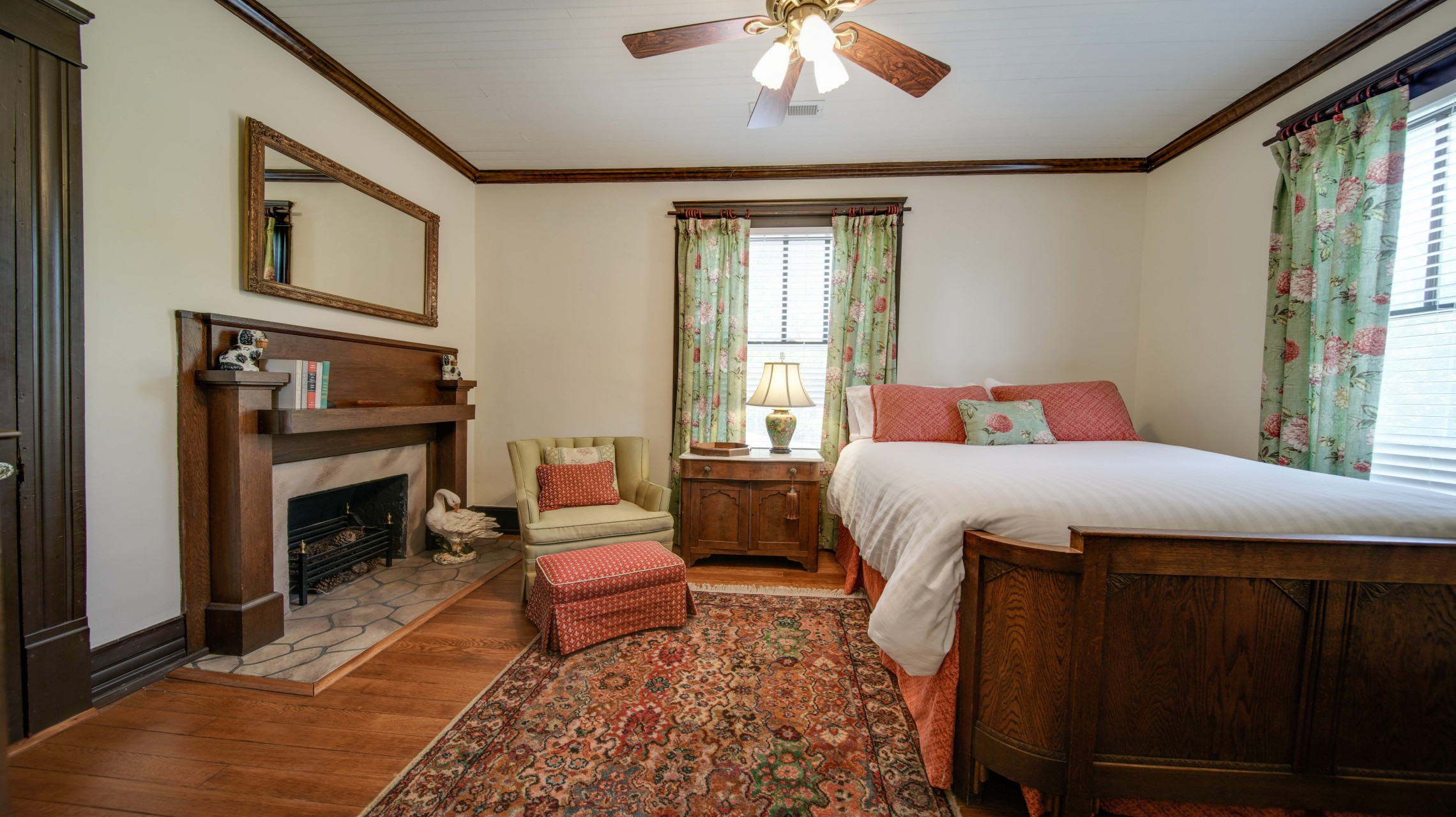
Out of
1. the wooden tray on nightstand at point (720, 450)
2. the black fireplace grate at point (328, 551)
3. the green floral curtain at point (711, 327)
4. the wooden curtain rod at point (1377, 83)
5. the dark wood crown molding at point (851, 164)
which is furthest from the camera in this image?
the green floral curtain at point (711, 327)

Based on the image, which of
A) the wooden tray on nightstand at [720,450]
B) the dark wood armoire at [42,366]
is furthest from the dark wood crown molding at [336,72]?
the wooden tray on nightstand at [720,450]

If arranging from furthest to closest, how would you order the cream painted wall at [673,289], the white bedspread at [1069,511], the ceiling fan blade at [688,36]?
the cream painted wall at [673,289]
the ceiling fan blade at [688,36]
the white bedspread at [1069,511]

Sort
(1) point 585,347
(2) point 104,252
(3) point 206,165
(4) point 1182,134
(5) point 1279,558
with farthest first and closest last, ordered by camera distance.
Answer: (1) point 585,347 < (4) point 1182,134 < (3) point 206,165 < (2) point 104,252 < (5) point 1279,558

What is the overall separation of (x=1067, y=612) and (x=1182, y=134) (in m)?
3.37

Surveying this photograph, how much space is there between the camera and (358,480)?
2.86 meters

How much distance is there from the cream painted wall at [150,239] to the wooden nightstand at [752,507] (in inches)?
88.1

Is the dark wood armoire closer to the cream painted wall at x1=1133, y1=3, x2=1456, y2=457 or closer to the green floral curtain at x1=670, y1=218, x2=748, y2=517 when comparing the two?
the green floral curtain at x1=670, y1=218, x2=748, y2=517

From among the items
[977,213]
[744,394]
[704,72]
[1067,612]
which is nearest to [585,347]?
[744,394]

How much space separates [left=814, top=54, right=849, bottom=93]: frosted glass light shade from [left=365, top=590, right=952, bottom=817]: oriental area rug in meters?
2.08

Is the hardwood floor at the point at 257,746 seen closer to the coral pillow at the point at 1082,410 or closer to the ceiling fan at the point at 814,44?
the coral pillow at the point at 1082,410

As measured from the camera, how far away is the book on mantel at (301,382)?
87.8 inches

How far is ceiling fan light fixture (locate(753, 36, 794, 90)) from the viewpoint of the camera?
1834 millimetres

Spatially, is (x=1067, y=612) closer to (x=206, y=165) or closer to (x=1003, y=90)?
(x=1003, y=90)

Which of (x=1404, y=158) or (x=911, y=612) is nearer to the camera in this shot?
(x=911, y=612)
